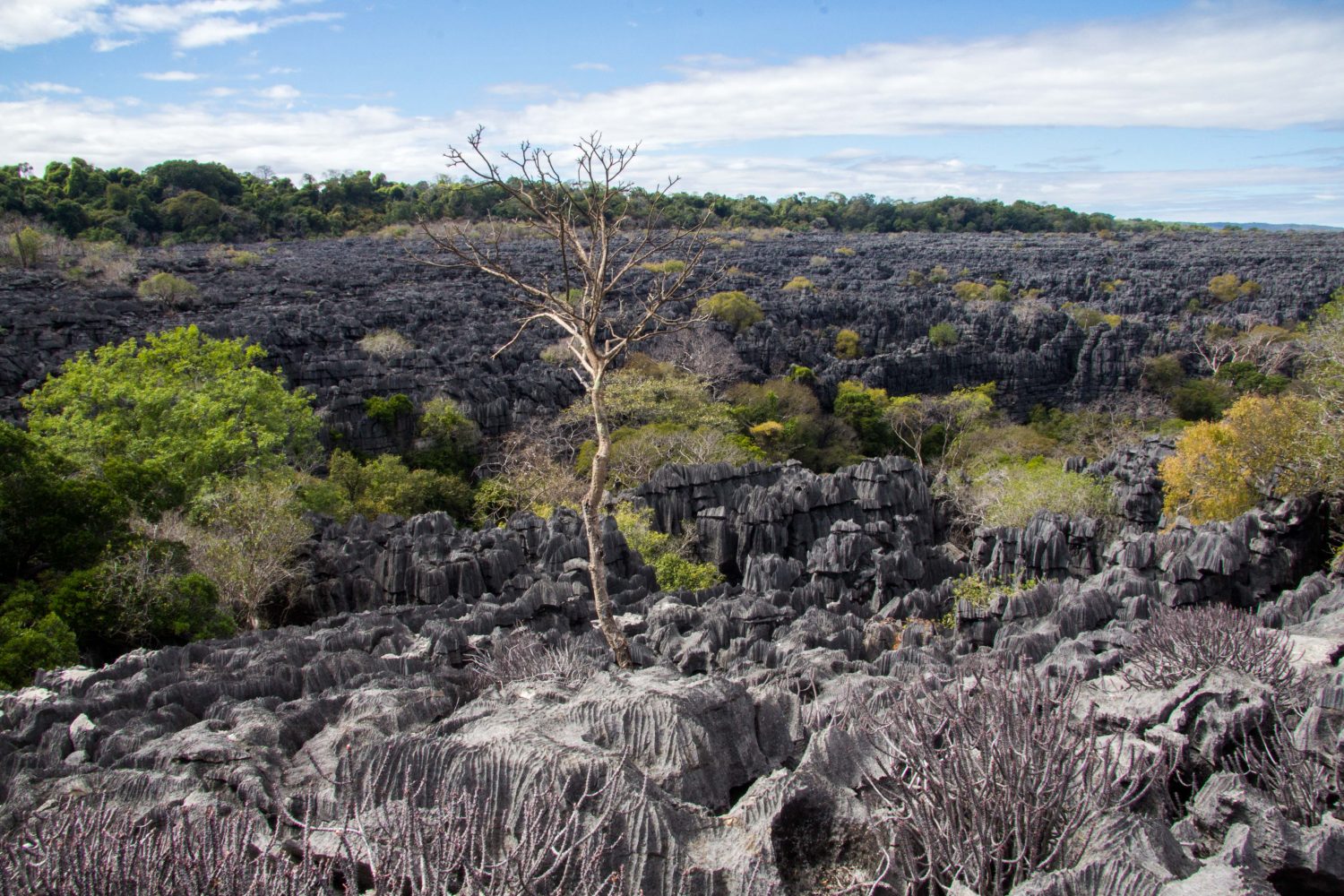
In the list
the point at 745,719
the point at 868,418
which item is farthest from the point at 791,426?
the point at 745,719

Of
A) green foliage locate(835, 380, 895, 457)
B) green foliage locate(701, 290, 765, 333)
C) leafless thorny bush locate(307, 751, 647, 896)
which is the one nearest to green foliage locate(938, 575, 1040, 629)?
leafless thorny bush locate(307, 751, 647, 896)

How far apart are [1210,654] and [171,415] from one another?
16.1 meters

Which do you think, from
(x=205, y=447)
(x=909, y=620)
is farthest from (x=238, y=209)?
(x=909, y=620)

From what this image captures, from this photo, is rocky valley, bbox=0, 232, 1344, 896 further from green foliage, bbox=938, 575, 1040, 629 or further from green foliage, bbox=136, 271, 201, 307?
green foliage, bbox=136, 271, 201, 307

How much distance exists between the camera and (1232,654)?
239 inches

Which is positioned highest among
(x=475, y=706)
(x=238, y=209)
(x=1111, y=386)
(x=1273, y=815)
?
(x=238, y=209)

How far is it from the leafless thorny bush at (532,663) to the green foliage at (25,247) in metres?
42.8

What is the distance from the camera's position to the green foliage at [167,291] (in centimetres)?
3738

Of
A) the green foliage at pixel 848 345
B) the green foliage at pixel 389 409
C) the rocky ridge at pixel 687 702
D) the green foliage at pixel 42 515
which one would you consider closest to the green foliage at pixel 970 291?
the green foliage at pixel 848 345

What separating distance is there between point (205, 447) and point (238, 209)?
54.0m

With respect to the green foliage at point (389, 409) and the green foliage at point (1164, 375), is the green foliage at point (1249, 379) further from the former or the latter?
the green foliage at point (389, 409)

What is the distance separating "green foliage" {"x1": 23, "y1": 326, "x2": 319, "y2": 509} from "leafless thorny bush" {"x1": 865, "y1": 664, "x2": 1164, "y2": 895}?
11.7m

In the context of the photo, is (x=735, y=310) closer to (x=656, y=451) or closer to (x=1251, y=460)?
(x=656, y=451)

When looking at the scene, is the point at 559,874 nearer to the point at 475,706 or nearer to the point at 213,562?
the point at 475,706
